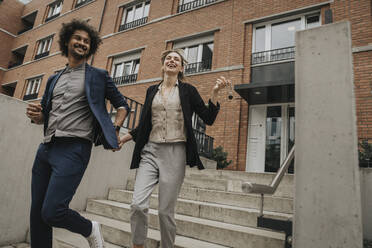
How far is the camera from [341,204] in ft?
5.41

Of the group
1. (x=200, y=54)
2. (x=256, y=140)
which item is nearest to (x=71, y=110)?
(x=256, y=140)

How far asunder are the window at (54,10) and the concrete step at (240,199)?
18343 millimetres

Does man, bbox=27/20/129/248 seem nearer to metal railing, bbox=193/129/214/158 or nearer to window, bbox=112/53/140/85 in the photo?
metal railing, bbox=193/129/214/158

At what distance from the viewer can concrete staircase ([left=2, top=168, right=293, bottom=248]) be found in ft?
8.43

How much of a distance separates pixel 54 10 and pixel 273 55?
16.8 meters

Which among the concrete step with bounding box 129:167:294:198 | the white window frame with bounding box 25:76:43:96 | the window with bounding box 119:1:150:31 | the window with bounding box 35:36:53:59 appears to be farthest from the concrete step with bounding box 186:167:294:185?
the window with bounding box 35:36:53:59

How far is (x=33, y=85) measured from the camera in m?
Result: 16.0

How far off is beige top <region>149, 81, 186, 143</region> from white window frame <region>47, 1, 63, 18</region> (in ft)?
61.9

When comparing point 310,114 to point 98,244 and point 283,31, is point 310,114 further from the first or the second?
point 283,31

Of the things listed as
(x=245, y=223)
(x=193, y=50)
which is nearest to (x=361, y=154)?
(x=245, y=223)

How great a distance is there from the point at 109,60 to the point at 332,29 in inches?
472

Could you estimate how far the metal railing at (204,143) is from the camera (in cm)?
757

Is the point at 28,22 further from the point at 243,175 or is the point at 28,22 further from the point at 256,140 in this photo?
the point at 243,175

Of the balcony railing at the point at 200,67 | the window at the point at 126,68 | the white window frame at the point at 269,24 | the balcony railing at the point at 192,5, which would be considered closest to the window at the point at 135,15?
the window at the point at 126,68
